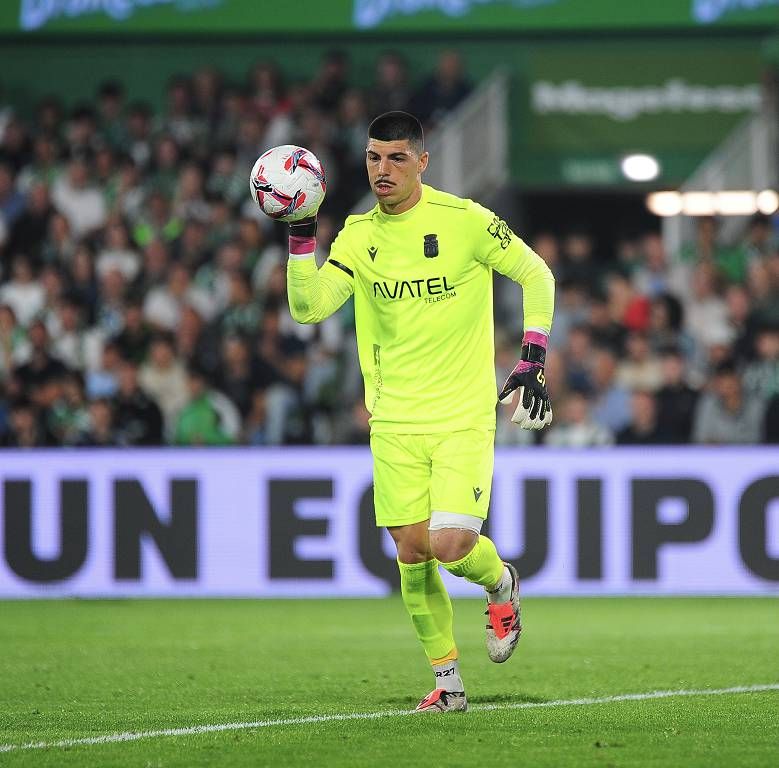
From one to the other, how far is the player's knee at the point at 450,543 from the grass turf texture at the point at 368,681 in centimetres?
61

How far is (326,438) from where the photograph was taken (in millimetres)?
13758

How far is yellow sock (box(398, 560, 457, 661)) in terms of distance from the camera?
22.1ft

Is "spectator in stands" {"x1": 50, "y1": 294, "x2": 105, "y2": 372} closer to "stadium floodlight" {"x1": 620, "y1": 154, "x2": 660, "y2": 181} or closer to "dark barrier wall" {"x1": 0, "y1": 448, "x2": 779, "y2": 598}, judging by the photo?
"dark barrier wall" {"x1": 0, "y1": 448, "x2": 779, "y2": 598}

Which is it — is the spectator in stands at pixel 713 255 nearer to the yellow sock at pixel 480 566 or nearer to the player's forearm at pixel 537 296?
the player's forearm at pixel 537 296

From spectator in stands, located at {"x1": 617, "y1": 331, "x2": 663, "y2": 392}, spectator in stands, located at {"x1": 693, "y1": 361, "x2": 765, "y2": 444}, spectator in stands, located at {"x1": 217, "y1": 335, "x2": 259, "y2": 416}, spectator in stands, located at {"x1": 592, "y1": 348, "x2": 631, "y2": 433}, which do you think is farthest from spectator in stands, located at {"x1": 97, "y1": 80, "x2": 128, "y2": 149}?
spectator in stands, located at {"x1": 693, "y1": 361, "x2": 765, "y2": 444}

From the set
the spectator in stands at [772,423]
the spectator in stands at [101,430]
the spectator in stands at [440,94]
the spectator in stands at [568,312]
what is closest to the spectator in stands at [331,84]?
the spectator in stands at [440,94]

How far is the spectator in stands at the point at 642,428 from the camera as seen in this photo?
1275 cm

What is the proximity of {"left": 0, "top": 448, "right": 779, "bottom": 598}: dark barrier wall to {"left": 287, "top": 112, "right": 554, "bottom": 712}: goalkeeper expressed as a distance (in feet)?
18.0

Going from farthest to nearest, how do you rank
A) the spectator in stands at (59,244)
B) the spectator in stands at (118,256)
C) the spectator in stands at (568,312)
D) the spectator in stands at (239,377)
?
1. the spectator in stands at (59,244)
2. the spectator in stands at (118,256)
3. the spectator in stands at (568,312)
4. the spectator in stands at (239,377)

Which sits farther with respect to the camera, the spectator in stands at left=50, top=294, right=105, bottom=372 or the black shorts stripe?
the spectator in stands at left=50, top=294, right=105, bottom=372

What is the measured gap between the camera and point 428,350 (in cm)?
673

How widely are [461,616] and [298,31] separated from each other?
9.26 meters

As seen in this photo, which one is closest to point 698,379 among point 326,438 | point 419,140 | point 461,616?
point 326,438

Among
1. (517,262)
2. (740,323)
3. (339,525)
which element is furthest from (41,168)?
(517,262)
